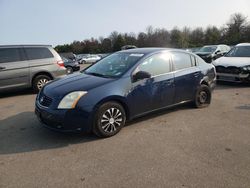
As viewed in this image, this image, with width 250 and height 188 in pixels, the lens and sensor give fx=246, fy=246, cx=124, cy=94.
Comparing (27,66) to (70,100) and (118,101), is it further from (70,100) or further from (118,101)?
(118,101)

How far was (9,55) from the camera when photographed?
827cm

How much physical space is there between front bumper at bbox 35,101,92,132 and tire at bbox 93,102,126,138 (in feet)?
0.52

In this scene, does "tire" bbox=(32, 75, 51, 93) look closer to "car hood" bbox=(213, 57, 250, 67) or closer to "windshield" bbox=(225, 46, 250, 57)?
"car hood" bbox=(213, 57, 250, 67)

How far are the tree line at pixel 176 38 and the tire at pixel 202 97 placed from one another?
45.6 m

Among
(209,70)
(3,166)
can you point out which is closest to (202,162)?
(3,166)

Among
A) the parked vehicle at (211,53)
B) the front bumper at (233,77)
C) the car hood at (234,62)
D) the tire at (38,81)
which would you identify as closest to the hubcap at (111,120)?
the tire at (38,81)

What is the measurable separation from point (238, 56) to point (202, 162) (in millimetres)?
8121

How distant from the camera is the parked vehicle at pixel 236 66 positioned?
29.9 ft

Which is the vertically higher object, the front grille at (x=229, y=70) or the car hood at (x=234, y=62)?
the car hood at (x=234, y=62)

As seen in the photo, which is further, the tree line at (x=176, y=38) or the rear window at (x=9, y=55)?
the tree line at (x=176, y=38)

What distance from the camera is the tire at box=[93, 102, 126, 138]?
14.2 feet

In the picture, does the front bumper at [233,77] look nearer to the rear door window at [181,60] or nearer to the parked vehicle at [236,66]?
the parked vehicle at [236,66]

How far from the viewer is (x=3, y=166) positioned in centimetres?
354

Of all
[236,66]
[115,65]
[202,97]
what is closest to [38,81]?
[115,65]
